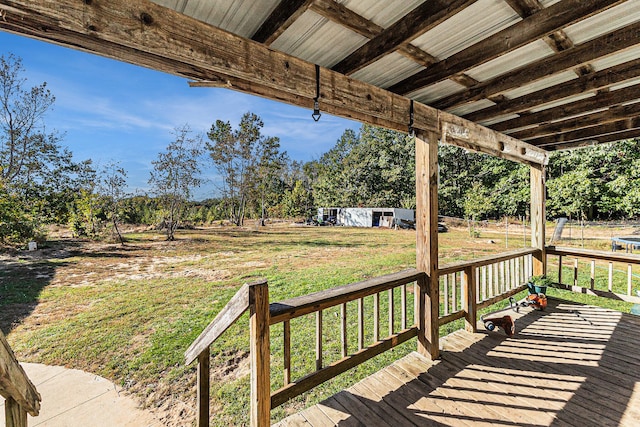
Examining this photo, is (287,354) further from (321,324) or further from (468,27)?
(468,27)

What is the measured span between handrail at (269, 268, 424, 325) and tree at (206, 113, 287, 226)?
57.5 ft

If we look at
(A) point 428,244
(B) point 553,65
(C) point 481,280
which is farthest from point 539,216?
(B) point 553,65

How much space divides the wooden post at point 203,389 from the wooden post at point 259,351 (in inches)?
13.0

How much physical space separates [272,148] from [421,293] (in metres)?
20.3

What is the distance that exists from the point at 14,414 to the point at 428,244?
2.53 meters

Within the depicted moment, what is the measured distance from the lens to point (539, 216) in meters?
4.34

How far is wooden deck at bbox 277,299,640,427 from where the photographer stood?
73.6 inches

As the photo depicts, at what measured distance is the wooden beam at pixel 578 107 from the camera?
233 centimetres

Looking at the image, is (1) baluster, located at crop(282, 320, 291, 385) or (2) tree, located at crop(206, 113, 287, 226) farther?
(2) tree, located at crop(206, 113, 287, 226)

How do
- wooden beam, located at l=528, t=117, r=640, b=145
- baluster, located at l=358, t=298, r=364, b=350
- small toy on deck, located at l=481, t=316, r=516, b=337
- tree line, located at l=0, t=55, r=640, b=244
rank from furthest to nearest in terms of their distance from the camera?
tree line, located at l=0, t=55, r=640, b=244
wooden beam, located at l=528, t=117, r=640, b=145
small toy on deck, located at l=481, t=316, r=516, b=337
baluster, located at l=358, t=298, r=364, b=350

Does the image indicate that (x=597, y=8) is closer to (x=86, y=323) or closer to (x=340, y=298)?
(x=340, y=298)

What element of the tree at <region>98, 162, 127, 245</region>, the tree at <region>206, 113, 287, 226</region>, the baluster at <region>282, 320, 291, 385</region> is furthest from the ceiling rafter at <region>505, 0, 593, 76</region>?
the tree at <region>206, 113, 287, 226</region>

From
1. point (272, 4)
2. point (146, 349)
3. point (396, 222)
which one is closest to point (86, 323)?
point (146, 349)

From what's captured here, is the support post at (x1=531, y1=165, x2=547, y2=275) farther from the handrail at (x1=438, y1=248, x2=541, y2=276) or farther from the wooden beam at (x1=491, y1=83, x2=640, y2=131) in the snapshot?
the wooden beam at (x1=491, y1=83, x2=640, y2=131)
